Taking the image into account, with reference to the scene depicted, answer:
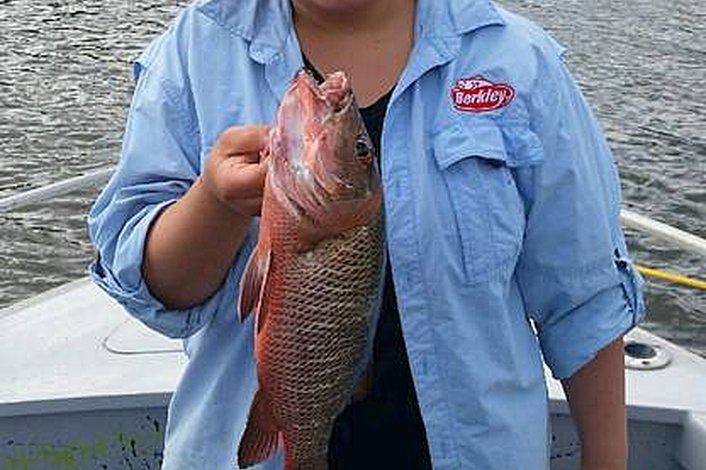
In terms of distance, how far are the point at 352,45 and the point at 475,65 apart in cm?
21

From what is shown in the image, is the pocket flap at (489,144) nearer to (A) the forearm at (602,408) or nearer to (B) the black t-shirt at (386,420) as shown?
(B) the black t-shirt at (386,420)

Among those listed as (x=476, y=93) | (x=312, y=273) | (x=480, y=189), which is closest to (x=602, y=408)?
(x=480, y=189)

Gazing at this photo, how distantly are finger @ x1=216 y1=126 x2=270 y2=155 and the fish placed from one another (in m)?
0.03

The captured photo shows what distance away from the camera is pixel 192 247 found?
1756 millimetres

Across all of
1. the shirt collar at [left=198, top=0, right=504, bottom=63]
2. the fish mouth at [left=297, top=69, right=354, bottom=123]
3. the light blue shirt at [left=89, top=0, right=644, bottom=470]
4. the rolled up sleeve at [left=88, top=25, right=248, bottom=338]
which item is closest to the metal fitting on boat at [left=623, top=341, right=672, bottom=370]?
the light blue shirt at [left=89, top=0, right=644, bottom=470]

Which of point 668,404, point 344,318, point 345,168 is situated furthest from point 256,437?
point 668,404

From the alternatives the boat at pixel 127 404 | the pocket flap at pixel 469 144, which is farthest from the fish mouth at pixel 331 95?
the boat at pixel 127 404

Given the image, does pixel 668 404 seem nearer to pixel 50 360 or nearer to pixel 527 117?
pixel 527 117

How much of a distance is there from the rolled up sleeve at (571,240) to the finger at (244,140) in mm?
529

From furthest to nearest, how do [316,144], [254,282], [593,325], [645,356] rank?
1. [645,356]
2. [593,325]
3. [254,282]
4. [316,144]

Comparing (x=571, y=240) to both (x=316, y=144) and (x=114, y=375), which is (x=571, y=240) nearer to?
(x=316, y=144)

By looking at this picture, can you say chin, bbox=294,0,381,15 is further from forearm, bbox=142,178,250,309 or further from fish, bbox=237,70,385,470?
forearm, bbox=142,178,250,309

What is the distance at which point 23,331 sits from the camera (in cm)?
356

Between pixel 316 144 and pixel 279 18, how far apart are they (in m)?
0.46
